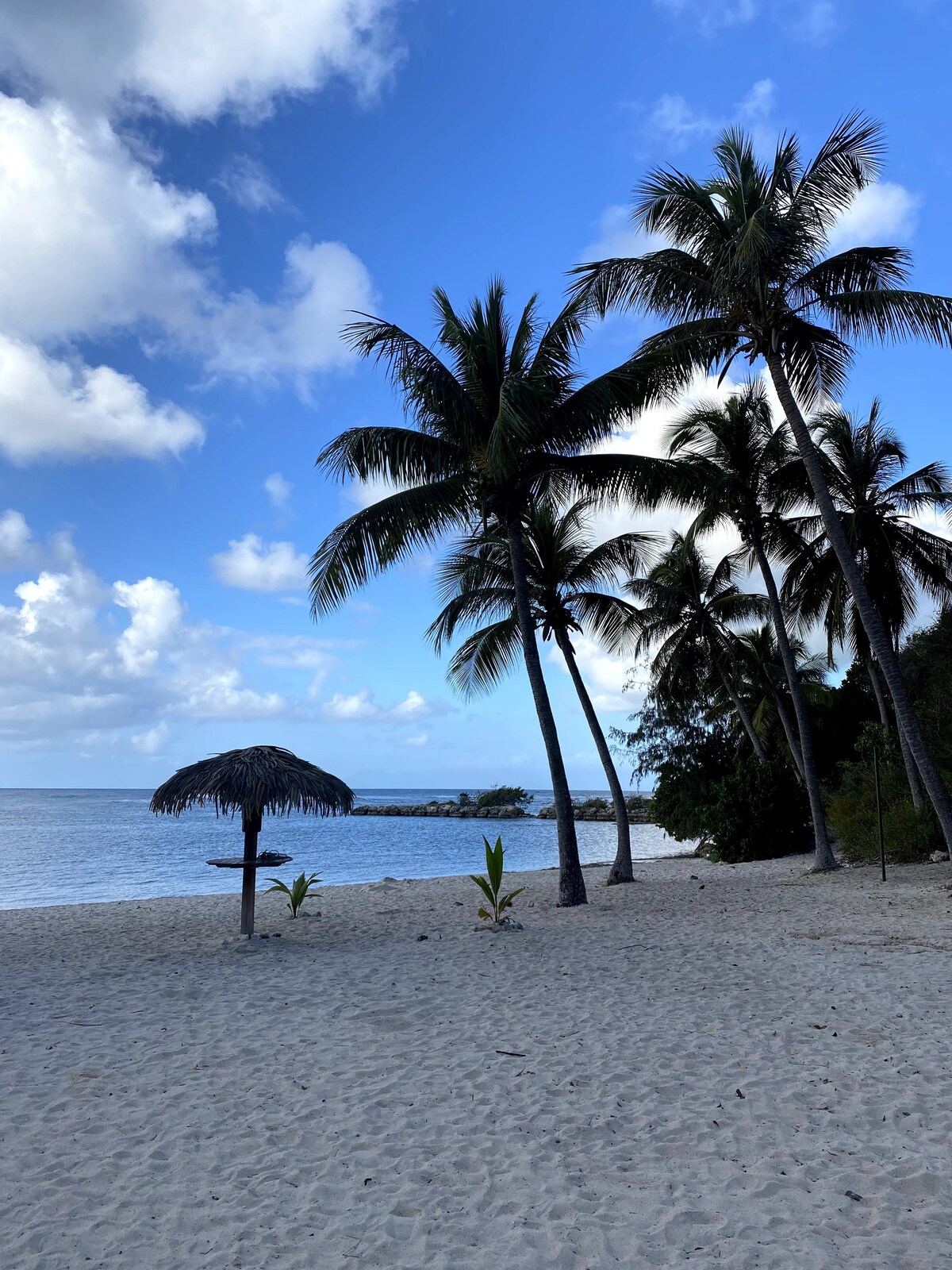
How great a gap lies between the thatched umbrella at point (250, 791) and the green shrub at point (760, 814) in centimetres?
1362

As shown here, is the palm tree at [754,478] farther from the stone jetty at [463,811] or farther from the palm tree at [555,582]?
the stone jetty at [463,811]

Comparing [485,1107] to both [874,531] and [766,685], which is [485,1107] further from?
[766,685]


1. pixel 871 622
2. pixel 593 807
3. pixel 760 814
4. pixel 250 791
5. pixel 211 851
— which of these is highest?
pixel 871 622

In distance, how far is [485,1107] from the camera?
4340 mm

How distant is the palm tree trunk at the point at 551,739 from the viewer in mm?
11906

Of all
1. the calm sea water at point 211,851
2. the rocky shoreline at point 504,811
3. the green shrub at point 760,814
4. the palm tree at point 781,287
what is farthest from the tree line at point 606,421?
the rocky shoreline at point 504,811

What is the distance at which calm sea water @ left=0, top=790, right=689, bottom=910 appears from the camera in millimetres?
22375

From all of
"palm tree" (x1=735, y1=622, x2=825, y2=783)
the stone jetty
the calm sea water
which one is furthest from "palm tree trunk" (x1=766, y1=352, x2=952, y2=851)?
the stone jetty

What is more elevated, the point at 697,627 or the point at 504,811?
the point at 697,627

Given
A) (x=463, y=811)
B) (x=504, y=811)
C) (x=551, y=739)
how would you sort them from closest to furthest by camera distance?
1. (x=551, y=739)
2. (x=504, y=811)
3. (x=463, y=811)

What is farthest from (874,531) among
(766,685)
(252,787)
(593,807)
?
(593,807)

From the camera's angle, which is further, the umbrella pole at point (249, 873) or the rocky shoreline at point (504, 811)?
the rocky shoreline at point (504, 811)

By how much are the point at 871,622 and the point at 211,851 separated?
34630 millimetres

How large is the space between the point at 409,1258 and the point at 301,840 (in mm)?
45077
